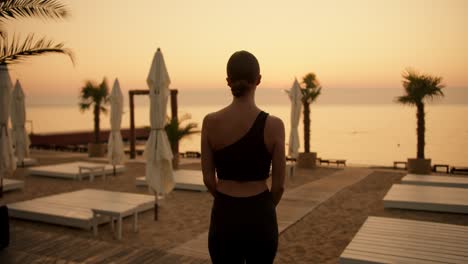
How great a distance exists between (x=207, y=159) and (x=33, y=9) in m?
5.60

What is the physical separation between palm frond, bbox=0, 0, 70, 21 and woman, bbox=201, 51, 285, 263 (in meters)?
5.38

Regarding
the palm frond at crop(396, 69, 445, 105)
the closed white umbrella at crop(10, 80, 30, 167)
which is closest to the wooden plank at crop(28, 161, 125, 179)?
the closed white umbrella at crop(10, 80, 30, 167)

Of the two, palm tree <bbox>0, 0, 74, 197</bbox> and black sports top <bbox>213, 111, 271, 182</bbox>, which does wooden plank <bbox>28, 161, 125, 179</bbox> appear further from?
black sports top <bbox>213, 111, 271, 182</bbox>

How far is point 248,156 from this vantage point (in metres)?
2.01

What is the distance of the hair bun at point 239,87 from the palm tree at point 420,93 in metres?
15.8

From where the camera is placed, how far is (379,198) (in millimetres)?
11055

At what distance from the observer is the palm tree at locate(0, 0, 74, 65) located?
5.89 metres

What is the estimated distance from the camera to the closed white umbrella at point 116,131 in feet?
45.7

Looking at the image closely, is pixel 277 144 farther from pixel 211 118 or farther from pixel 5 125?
pixel 5 125

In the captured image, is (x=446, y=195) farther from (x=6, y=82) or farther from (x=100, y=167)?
(x=6, y=82)

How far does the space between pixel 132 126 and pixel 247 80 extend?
19297 millimetres

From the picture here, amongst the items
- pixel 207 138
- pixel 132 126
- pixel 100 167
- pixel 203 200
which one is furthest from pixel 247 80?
pixel 132 126

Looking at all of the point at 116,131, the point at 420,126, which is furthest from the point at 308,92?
the point at 116,131

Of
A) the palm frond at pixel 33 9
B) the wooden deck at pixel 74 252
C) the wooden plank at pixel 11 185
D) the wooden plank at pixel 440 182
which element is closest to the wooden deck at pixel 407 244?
the wooden deck at pixel 74 252
